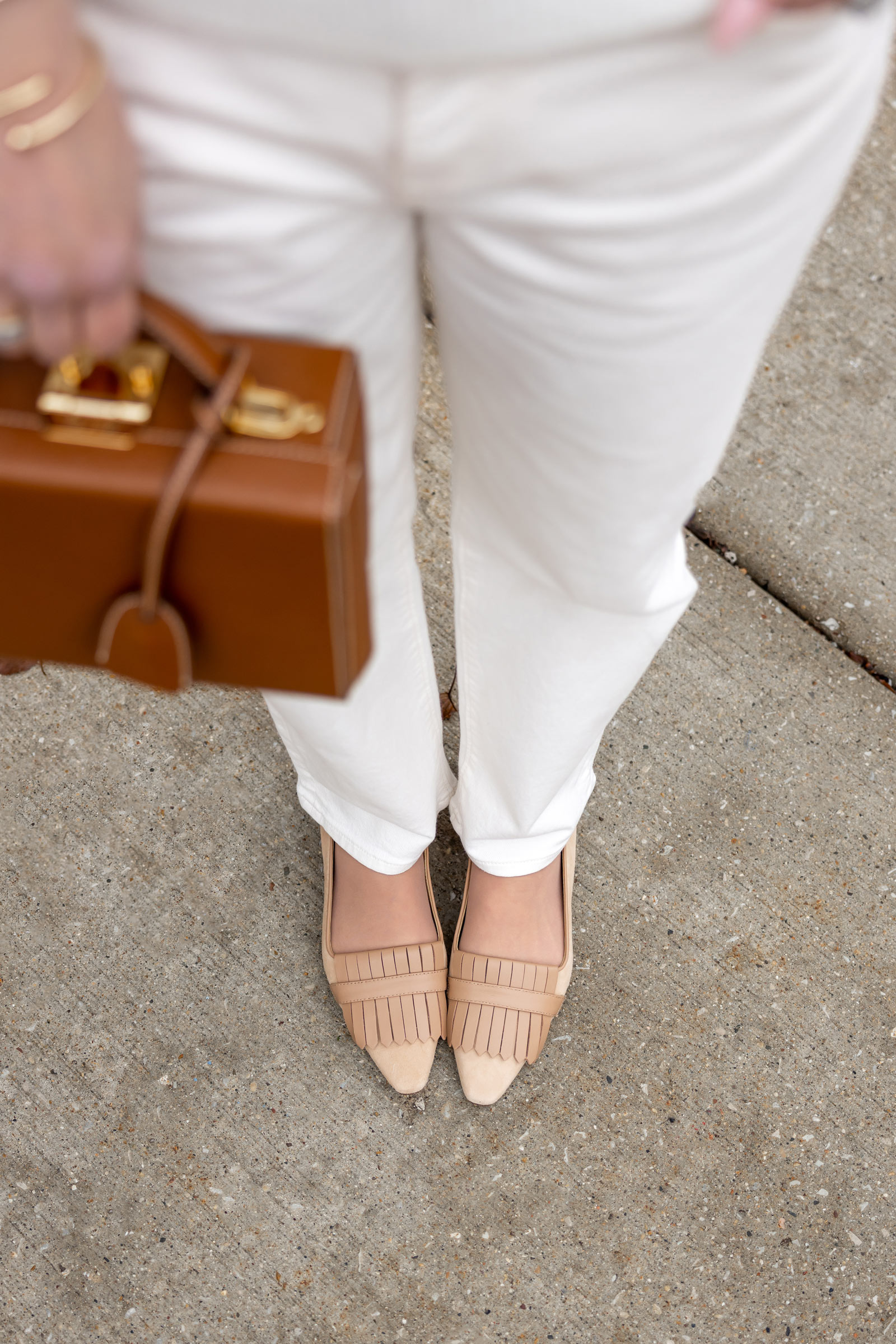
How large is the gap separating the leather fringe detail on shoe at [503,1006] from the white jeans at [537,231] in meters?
0.66

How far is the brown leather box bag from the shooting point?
0.58 m

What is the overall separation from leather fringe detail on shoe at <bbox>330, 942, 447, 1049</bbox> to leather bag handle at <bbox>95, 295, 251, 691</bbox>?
2.51ft

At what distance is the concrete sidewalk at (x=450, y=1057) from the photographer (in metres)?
1.29

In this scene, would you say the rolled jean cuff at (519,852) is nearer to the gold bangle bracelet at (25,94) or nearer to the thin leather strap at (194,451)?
the thin leather strap at (194,451)

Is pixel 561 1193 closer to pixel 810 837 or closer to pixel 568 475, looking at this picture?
pixel 810 837

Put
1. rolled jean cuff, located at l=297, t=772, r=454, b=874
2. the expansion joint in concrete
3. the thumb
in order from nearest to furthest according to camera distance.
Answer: the thumb < rolled jean cuff, located at l=297, t=772, r=454, b=874 < the expansion joint in concrete

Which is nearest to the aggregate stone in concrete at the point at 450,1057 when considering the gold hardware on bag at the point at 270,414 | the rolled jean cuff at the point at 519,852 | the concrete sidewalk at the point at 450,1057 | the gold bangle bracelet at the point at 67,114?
the concrete sidewalk at the point at 450,1057

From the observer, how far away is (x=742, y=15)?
1.47 ft

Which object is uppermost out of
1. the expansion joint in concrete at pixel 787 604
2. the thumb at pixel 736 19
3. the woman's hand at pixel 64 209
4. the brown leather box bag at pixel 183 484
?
the thumb at pixel 736 19

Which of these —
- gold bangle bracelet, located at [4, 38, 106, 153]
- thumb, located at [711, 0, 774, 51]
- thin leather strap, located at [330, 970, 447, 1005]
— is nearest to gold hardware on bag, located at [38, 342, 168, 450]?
gold bangle bracelet, located at [4, 38, 106, 153]

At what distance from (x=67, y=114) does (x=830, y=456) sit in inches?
55.2

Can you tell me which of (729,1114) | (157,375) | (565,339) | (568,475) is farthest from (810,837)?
(157,375)

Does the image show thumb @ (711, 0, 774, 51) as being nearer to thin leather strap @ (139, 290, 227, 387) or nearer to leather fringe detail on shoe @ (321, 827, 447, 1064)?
thin leather strap @ (139, 290, 227, 387)

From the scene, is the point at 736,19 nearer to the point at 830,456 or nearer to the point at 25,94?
the point at 25,94
